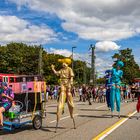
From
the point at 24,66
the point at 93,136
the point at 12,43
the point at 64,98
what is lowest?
the point at 93,136

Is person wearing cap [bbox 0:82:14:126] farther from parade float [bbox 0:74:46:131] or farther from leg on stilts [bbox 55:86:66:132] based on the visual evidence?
leg on stilts [bbox 55:86:66:132]

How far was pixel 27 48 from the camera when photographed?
276ft

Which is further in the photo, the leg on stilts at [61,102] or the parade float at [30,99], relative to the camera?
the parade float at [30,99]

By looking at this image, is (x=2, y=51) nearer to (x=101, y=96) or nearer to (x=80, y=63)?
(x=101, y=96)

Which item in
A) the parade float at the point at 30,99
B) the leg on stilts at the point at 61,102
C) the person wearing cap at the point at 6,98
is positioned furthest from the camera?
the parade float at the point at 30,99

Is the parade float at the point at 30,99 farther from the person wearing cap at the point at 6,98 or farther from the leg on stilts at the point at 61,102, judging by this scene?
the leg on stilts at the point at 61,102

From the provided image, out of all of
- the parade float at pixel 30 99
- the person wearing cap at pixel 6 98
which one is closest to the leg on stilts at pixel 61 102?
the parade float at pixel 30 99

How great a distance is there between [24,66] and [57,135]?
67642 mm

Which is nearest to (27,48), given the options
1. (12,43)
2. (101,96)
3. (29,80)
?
(12,43)

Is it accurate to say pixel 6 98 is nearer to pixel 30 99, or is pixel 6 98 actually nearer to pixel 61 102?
pixel 30 99

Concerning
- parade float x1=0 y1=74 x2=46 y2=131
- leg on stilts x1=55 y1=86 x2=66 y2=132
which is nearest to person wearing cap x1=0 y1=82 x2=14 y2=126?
parade float x1=0 y1=74 x2=46 y2=131

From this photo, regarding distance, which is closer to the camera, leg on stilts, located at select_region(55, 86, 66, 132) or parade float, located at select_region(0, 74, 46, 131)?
leg on stilts, located at select_region(55, 86, 66, 132)

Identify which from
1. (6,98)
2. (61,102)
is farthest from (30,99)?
(6,98)

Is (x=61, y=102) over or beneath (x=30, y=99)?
beneath
